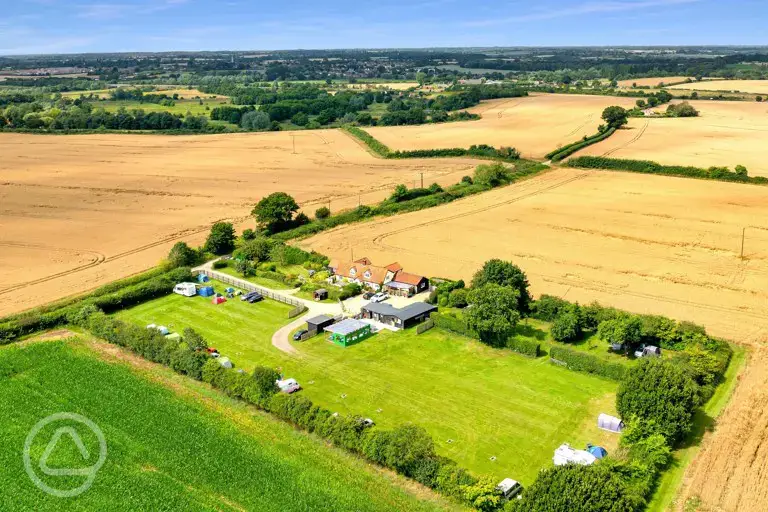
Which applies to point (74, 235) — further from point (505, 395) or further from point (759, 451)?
point (759, 451)

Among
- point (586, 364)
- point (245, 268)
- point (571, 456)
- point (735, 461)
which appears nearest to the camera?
point (571, 456)

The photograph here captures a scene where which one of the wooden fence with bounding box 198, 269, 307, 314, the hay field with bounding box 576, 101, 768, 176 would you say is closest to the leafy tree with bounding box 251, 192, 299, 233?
the wooden fence with bounding box 198, 269, 307, 314

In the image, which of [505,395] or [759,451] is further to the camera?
[505,395]

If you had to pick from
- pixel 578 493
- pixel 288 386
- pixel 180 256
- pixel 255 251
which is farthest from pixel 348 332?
pixel 578 493

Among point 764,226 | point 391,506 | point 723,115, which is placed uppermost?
point 723,115

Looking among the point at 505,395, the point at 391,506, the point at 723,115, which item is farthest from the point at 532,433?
the point at 723,115

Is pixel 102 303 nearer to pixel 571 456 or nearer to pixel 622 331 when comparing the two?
pixel 571 456
